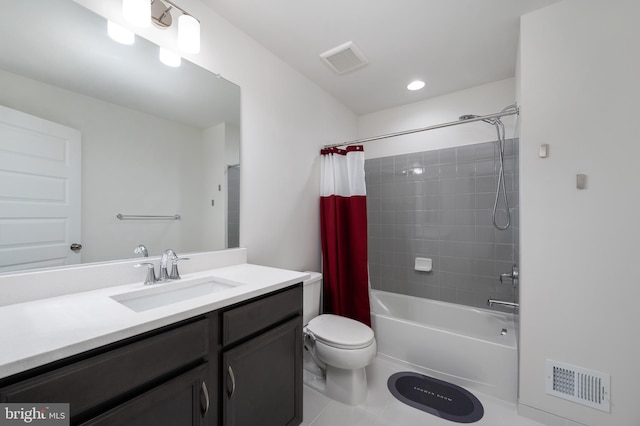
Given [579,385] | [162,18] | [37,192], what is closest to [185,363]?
[37,192]

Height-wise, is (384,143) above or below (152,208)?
above

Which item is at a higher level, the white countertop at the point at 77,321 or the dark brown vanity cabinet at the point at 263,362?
the white countertop at the point at 77,321

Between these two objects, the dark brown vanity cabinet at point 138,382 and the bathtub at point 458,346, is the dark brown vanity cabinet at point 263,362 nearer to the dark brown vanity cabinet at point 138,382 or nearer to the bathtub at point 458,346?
the dark brown vanity cabinet at point 138,382

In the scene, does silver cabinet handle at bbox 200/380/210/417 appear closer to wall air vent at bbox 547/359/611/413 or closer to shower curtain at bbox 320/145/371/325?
shower curtain at bbox 320/145/371/325

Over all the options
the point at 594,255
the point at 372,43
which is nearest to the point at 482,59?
the point at 372,43

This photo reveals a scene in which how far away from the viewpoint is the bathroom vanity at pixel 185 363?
609 mm

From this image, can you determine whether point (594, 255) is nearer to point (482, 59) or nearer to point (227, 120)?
point (482, 59)

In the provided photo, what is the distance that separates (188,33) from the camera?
51.6 inches

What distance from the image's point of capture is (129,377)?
707 mm

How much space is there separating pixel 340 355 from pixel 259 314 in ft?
2.45

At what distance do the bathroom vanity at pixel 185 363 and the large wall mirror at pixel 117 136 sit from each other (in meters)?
0.25

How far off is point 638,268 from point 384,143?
6.97 ft

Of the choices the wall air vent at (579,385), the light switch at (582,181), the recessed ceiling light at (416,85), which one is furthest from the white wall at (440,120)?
the wall air vent at (579,385)

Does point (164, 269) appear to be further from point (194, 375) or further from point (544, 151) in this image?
point (544, 151)
